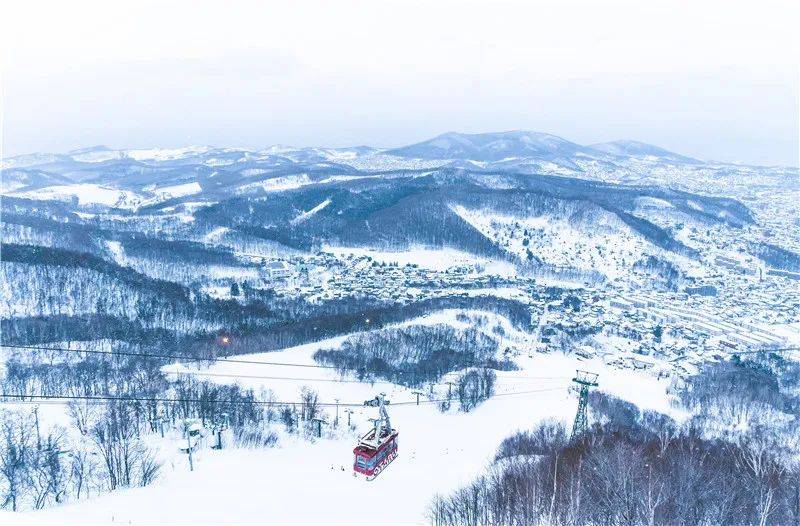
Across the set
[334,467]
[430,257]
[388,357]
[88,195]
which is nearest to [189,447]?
[334,467]

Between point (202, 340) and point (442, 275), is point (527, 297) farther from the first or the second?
point (202, 340)

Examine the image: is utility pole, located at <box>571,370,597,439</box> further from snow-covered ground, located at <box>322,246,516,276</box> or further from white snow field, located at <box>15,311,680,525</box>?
snow-covered ground, located at <box>322,246,516,276</box>

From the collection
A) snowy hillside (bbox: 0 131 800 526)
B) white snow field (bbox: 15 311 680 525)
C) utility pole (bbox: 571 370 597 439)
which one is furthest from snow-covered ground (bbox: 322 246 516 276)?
utility pole (bbox: 571 370 597 439)

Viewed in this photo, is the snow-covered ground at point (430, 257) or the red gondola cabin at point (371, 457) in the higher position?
the red gondola cabin at point (371, 457)

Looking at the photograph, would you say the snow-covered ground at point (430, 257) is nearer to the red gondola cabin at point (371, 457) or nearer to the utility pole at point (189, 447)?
the red gondola cabin at point (371, 457)

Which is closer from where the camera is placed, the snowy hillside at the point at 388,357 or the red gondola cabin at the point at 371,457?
the red gondola cabin at the point at 371,457

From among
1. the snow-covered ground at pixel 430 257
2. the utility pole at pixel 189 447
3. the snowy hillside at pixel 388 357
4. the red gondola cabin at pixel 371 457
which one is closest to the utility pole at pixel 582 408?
the snowy hillside at pixel 388 357

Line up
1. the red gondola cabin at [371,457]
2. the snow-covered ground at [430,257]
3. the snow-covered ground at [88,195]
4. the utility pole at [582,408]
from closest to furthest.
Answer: the red gondola cabin at [371,457]
the utility pole at [582,408]
the snow-covered ground at [430,257]
the snow-covered ground at [88,195]

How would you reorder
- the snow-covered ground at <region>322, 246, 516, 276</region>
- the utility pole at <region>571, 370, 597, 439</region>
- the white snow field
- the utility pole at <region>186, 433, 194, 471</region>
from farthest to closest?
the snow-covered ground at <region>322, 246, 516, 276</region> → the utility pole at <region>571, 370, 597, 439</region> → the utility pole at <region>186, 433, 194, 471</region> → the white snow field

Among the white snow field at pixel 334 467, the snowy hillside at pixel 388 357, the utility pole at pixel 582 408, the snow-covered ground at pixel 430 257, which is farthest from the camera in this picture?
the snow-covered ground at pixel 430 257
